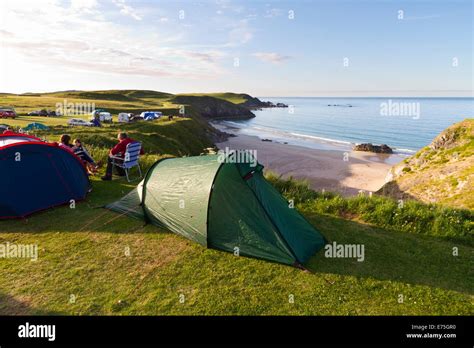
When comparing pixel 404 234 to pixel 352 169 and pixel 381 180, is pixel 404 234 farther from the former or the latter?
pixel 352 169

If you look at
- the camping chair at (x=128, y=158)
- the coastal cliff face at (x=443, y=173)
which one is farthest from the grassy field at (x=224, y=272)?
the coastal cliff face at (x=443, y=173)

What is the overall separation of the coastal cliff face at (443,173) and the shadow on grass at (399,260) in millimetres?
8770

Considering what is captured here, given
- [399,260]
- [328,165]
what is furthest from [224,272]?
[328,165]

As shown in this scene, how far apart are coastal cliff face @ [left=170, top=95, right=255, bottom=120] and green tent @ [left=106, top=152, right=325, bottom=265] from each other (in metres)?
103

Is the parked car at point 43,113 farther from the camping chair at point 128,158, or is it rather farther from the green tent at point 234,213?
the green tent at point 234,213

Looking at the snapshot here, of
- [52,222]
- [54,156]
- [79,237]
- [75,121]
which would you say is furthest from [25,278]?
[75,121]

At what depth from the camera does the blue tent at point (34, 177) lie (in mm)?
8922

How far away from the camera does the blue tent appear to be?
351 inches

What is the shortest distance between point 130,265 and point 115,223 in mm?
2506
